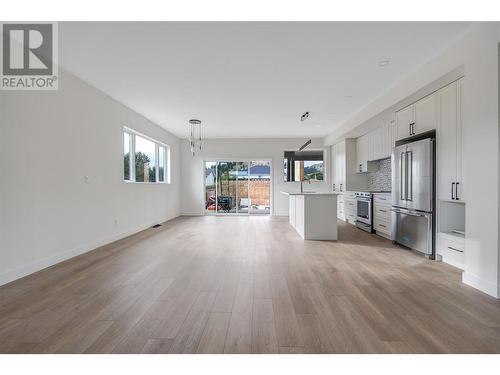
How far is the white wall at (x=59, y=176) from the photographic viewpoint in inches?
114

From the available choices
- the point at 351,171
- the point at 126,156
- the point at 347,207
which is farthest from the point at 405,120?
the point at 126,156

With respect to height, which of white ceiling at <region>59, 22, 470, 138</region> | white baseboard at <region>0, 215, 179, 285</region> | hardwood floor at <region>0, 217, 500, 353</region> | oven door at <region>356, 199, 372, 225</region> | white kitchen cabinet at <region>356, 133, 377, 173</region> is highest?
white ceiling at <region>59, 22, 470, 138</region>

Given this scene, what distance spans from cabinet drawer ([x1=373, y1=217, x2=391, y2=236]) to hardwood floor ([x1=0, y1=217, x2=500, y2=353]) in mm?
1227

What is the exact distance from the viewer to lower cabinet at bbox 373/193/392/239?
510 cm

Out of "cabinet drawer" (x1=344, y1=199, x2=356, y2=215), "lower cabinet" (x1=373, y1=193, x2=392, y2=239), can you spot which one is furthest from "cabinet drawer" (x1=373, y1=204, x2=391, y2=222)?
"cabinet drawer" (x1=344, y1=199, x2=356, y2=215)

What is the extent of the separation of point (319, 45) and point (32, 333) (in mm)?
3642

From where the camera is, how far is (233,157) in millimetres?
9109

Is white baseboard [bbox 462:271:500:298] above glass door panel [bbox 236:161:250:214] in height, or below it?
below

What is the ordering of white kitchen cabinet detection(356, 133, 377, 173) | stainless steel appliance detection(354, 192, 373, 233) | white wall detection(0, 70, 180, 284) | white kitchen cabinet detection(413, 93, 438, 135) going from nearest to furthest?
white wall detection(0, 70, 180, 284)
white kitchen cabinet detection(413, 93, 438, 135)
stainless steel appliance detection(354, 192, 373, 233)
white kitchen cabinet detection(356, 133, 377, 173)

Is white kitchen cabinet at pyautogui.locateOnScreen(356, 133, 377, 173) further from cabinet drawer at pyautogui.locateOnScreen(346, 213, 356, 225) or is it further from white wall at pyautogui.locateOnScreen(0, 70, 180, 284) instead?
white wall at pyautogui.locateOnScreen(0, 70, 180, 284)

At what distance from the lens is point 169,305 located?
2303 mm

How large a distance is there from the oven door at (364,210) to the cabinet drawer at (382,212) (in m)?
0.15

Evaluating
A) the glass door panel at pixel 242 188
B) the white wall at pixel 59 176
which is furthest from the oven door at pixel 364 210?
the white wall at pixel 59 176

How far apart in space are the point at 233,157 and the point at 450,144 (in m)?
6.52
